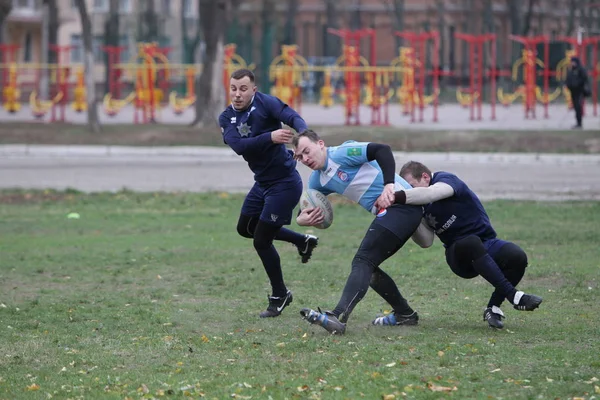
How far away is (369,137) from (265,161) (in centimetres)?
1776

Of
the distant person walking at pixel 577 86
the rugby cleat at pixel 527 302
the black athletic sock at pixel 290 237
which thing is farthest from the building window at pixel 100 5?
the rugby cleat at pixel 527 302

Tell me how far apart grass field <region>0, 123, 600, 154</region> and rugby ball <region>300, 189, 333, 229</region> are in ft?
55.8

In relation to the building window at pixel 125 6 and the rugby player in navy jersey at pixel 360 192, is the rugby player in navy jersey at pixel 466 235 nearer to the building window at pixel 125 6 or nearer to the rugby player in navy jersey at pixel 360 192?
the rugby player in navy jersey at pixel 360 192

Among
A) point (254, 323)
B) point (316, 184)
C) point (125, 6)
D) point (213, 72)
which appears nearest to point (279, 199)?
point (316, 184)

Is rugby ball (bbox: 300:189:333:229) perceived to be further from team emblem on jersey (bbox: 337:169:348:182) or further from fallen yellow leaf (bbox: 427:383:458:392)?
fallen yellow leaf (bbox: 427:383:458:392)

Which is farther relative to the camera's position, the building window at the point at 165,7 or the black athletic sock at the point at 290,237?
the building window at the point at 165,7

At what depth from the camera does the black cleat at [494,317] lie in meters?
7.98

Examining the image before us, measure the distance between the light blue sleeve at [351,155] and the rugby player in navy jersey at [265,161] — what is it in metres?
0.54

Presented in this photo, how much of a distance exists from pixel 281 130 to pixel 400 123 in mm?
24346

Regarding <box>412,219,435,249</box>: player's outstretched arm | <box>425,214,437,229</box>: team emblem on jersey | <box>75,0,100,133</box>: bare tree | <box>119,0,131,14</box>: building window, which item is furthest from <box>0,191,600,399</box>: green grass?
<box>119,0,131,14</box>: building window

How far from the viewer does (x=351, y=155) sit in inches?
308

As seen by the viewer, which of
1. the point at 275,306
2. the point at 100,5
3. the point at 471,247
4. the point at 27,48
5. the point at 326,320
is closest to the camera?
the point at 326,320

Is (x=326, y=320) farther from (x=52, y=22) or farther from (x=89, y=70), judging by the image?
(x=52, y=22)

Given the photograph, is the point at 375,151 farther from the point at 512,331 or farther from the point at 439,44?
the point at 439,44
